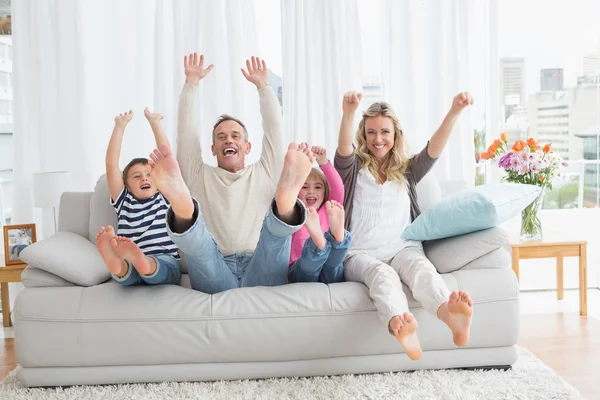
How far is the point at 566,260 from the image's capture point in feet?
14.5

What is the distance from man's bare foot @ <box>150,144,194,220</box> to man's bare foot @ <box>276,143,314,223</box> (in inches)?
12.4

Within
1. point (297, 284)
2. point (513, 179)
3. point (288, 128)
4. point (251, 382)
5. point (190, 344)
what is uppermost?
point (288, 128)

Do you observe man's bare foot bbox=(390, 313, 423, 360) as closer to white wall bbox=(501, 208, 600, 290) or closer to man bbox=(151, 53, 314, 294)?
man bbox=(151, 53, 314, 294)

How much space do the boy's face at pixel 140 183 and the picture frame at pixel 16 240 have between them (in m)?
0.95

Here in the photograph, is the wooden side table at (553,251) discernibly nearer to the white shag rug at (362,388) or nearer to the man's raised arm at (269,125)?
the white shag rug at (362,388)

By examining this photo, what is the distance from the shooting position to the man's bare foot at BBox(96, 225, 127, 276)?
97.9 inches

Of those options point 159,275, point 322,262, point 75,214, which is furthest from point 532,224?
point 75,214

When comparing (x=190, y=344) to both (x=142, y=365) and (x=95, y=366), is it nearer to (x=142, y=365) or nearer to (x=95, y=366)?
(x=142, y=365)

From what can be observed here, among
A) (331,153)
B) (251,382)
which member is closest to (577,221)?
(331,153)

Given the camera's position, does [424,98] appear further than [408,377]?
Yes

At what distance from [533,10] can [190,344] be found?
334cm

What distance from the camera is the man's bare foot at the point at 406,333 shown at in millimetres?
2268

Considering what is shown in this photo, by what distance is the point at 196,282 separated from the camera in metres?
2.69

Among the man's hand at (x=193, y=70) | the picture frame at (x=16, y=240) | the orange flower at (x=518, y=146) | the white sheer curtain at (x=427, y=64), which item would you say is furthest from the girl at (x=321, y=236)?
the picture frame at (x=16, y=240)
